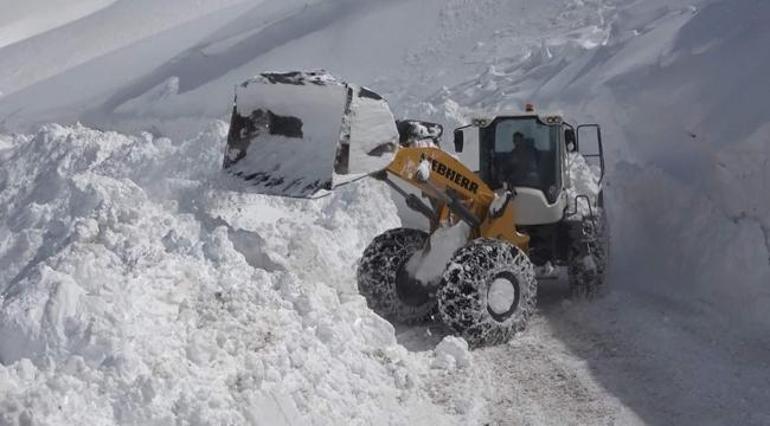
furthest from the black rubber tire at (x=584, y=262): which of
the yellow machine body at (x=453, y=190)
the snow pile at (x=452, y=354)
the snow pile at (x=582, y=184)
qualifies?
the snow pile at (x=452, y=354)

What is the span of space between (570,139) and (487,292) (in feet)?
7.30

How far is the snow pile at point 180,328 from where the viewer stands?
16.4 feet

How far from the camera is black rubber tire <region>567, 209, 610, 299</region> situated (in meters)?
8.66

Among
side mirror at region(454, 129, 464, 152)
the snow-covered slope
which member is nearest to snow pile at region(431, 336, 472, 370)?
the snow-covered slope

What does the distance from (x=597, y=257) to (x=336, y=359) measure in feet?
11.5

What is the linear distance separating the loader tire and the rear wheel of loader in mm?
690

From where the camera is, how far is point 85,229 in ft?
21.5

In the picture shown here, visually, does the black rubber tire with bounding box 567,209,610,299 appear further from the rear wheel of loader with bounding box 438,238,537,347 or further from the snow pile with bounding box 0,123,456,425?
the snow pile with bounding box 0,123,456,425

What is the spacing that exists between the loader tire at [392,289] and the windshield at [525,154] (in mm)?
1209

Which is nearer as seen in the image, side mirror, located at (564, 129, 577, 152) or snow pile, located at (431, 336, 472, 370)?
snow pile, located at (431, 336, 472, 370)

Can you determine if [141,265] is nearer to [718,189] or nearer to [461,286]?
[461,286]

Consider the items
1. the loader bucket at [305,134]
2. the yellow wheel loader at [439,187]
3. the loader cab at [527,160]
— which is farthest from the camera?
the loader cab at [527,160]

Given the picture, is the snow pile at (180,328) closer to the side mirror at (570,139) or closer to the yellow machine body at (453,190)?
the yellow machine body at (453,190)

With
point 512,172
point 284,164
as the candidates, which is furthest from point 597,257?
point 284,164
